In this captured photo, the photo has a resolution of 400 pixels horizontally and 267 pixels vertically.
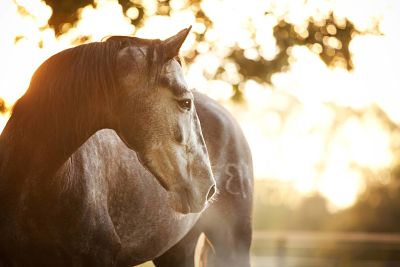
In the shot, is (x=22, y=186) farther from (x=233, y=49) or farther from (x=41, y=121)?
(x=233, y=49)

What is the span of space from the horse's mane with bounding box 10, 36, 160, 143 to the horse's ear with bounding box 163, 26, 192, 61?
0.07 m

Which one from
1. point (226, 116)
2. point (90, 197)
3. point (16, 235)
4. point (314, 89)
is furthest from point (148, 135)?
point (314, 89)

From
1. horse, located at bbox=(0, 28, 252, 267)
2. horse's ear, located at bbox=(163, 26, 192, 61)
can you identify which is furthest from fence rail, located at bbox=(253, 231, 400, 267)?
horse's ear, located at bbox=(163, 26, 192, 61)

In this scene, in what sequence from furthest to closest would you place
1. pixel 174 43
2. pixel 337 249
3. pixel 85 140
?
1. pixel 337 249
2. pixel 85 140
3. pixel 174 43

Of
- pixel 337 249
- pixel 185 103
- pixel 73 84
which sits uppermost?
pixel 73 84

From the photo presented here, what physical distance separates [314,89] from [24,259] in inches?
380

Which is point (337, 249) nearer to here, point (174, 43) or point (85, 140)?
point (85, 140)

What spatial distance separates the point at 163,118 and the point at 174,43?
1.27 ft

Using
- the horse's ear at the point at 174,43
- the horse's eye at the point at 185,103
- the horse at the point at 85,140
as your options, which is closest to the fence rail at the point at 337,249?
the horse at the point at 85,140

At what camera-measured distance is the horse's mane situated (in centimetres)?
306

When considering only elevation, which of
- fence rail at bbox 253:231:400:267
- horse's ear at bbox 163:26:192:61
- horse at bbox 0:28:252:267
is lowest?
fence rail at bbox 253:231:400:267

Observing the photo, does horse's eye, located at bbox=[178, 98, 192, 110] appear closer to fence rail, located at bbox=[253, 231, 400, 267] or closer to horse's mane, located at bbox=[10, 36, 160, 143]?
horse's mane, located at bbox=[10, 36, 160, 143]

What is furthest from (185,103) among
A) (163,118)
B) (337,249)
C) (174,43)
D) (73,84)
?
(337,249)

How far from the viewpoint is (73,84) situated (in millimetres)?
3066
